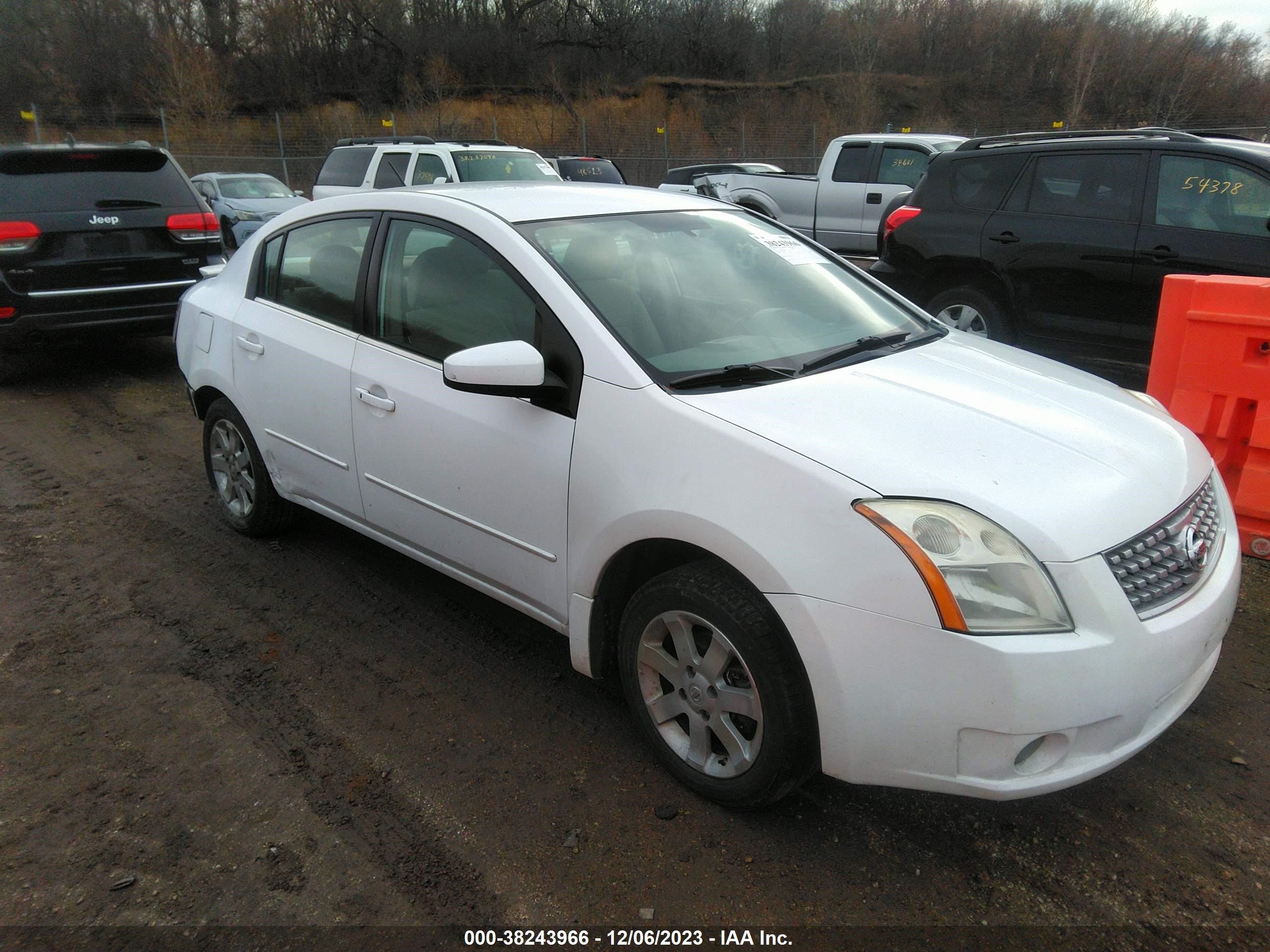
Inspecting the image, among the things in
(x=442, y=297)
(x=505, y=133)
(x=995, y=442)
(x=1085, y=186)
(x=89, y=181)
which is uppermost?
(x=505, y=133)

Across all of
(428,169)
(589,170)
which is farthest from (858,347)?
(589,170)

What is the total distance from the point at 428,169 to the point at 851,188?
19.0 ft

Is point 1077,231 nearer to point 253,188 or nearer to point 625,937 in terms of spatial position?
point 625,937

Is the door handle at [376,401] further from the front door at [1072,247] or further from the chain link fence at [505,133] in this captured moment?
the chain link fence at [505,133]

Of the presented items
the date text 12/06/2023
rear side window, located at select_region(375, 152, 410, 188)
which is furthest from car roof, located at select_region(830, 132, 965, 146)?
the date text 12/06/2023

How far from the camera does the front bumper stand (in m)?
2.09

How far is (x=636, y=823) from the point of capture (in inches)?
102

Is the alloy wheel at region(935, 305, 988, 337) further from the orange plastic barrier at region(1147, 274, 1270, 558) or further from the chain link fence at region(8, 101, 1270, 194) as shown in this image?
the chain link fence at region(8, 101, 1270, 194)

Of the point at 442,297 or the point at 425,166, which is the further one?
the point at 425,166

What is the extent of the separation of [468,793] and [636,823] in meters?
0.52

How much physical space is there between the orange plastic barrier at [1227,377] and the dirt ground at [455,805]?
0.49 metres

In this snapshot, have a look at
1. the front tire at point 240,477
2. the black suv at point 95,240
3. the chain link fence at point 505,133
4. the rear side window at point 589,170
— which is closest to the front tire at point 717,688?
the front tire at point 240,477

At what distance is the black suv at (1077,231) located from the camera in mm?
5973

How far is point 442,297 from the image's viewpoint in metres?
3.32
